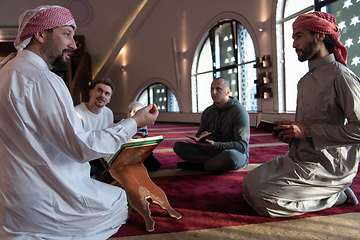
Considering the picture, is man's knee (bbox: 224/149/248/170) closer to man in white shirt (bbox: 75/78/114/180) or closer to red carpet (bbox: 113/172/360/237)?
red carpet (bbox: 113/172/360/237)

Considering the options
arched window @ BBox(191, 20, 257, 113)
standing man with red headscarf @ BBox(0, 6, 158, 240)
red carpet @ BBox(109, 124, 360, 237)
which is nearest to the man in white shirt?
red carpet @ BBox(109, 124, 360, 237)

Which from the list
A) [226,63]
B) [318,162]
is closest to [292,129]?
[318,162]

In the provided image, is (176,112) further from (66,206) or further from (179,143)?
(66,206)

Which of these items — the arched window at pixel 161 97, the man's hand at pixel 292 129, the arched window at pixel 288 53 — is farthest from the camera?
the arched window at pixel 161 97

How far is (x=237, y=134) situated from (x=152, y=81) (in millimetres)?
10270

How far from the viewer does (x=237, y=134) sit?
10.4 ft

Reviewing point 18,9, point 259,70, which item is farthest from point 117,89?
point 259,70

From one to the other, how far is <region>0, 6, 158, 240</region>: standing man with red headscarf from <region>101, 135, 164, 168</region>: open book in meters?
0.30

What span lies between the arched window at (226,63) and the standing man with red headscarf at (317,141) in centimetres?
637

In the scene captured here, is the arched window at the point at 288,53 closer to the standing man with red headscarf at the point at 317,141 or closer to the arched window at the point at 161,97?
the standing man with red headscarf at the point at 317,141

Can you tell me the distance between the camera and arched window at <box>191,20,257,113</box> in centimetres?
858

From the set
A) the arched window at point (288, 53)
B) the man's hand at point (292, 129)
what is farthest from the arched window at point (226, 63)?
the man's hand at point (292, 129)

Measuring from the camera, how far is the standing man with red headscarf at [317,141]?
1.80 meters

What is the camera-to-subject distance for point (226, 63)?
9.57 m
